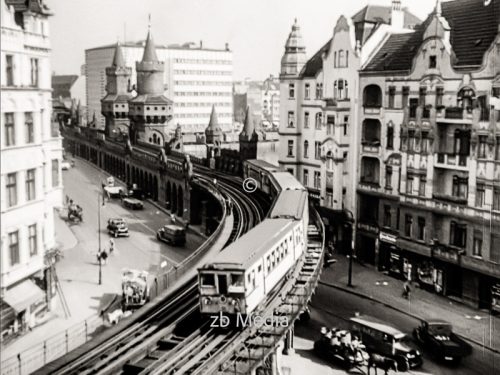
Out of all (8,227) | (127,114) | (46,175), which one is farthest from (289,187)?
(127,114)

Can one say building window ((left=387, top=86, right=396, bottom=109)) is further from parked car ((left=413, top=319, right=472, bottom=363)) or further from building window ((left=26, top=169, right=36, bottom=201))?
building window ((left=26, top=169, right=36, bottom=201))

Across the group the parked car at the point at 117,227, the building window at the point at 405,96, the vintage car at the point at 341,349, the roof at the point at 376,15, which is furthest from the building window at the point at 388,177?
the parked car at the point at 117,227

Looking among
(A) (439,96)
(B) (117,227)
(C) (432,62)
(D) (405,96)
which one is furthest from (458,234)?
(B) (117,227)

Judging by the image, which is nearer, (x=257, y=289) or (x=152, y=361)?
(x=152, y=361)

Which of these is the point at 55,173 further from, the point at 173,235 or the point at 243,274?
the point at 173,235

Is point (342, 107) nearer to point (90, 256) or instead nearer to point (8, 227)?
point (90, 256)
